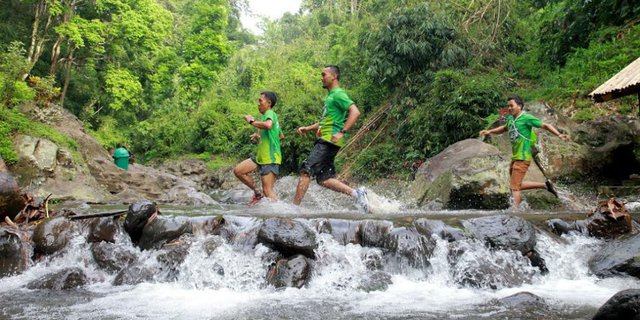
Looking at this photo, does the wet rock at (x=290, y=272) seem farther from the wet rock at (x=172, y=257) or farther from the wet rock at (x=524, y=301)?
the wet rock at (x=524, y=301)

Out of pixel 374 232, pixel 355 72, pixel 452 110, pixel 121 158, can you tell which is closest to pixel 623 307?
pixel 374 232

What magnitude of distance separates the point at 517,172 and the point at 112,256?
576 centimetres

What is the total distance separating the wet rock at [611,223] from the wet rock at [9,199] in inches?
274

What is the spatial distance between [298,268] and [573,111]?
9821 mm

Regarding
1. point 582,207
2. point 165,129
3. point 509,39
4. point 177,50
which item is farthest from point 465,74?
point 177,50

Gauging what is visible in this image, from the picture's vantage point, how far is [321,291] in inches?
189

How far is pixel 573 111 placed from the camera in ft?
40.4

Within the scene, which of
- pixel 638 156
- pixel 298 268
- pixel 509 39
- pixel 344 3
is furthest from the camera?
pixel 344 3

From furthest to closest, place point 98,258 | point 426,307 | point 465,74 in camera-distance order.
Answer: point 465,74 → point 98,258 → point 426,307

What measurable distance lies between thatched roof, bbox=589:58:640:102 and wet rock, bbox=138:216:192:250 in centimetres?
690

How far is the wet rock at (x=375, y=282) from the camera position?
4.90 meters

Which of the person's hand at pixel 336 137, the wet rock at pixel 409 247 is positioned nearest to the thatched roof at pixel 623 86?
the person's hand at pixel 336 137

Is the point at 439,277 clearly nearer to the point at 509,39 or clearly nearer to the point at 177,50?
the point at 509,39

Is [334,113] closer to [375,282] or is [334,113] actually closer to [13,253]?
[375,282]
